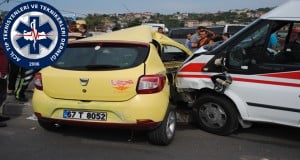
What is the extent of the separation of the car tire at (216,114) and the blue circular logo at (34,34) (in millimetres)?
2193

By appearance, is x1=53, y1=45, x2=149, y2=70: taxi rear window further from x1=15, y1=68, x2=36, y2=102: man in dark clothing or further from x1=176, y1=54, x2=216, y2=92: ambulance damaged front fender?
Result: x1=15, y1=68, x2=36, y2=102: man in dark clothing

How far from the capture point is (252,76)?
5.83m

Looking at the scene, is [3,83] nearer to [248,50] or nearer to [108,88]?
[108,88]

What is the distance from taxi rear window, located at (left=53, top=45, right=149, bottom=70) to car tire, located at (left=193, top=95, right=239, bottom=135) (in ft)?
4.58

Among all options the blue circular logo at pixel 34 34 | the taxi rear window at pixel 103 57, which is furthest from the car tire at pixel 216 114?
the blue circular logo at pixel 34 34

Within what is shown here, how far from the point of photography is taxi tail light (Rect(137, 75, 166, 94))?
5.17m

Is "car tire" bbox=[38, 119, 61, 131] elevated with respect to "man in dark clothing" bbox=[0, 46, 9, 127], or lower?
lower

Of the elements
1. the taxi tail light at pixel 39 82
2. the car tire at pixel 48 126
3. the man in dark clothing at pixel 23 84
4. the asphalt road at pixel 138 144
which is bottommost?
the asphalt road at pixel 138 144

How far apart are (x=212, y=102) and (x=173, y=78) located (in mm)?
852

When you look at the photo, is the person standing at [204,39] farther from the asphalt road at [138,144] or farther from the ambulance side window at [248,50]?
the ambulance side window at [248,50]

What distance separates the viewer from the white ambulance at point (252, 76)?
5.65 meters

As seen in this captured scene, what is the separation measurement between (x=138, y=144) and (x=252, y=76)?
1800 mm

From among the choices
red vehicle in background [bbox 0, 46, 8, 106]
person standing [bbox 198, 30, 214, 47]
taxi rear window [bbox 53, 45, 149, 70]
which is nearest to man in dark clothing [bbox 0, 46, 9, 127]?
red vehicle in background [bbox 0, 46, 8, 106]

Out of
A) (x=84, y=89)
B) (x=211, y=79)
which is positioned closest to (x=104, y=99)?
(x=84, y=89)
